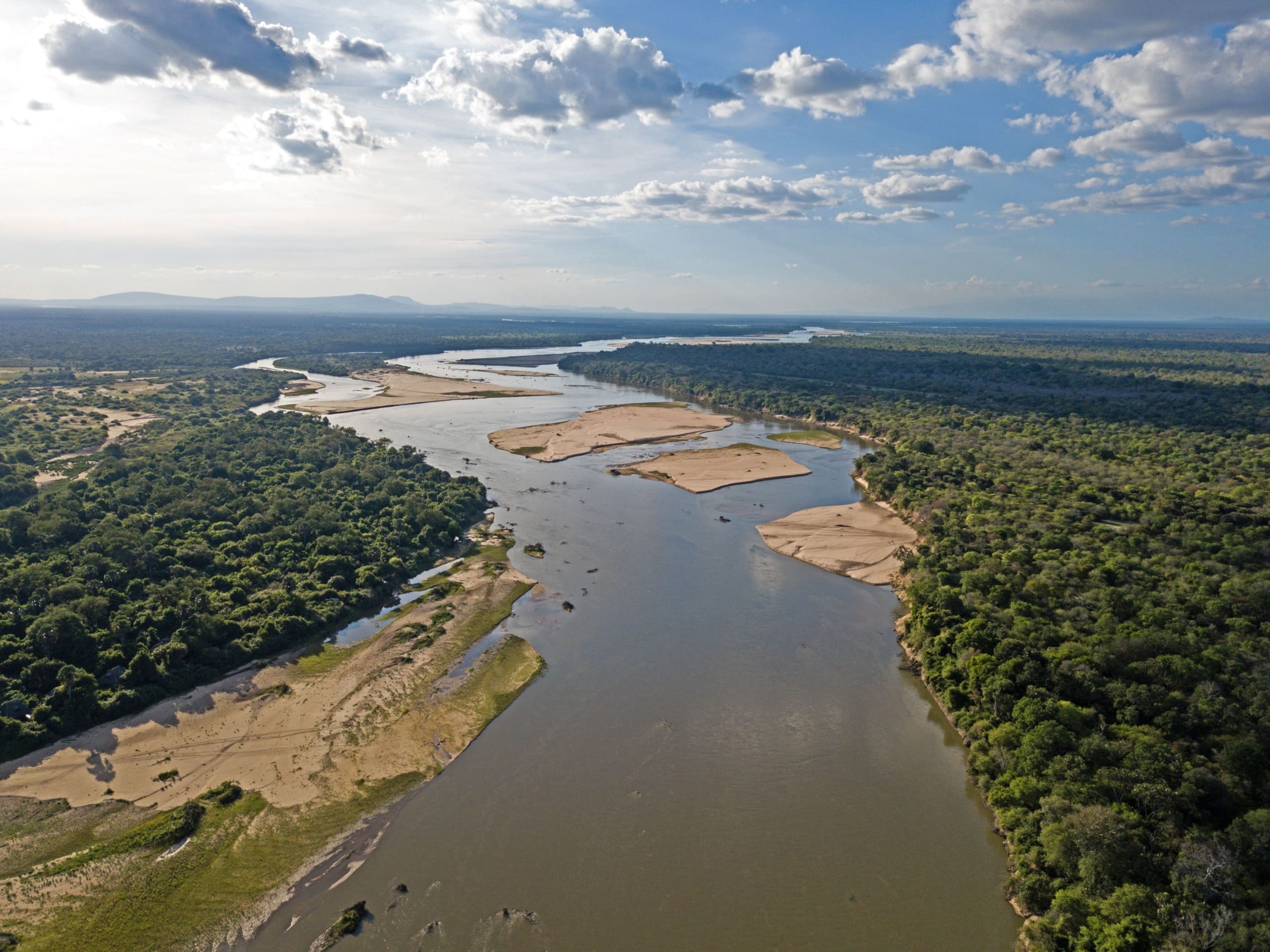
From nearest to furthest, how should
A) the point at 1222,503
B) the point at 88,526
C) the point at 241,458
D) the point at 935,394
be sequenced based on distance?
the point at 88,526, the point at 1222,503, the point at 241,458, the point at 935,394

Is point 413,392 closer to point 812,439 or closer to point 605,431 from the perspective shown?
point 605,431

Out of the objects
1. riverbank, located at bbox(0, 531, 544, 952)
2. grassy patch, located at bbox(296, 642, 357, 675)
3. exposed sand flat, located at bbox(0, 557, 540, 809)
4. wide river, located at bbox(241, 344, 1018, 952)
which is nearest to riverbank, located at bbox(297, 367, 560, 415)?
grassy patch, located at bbox(296, 642, 357, 675)

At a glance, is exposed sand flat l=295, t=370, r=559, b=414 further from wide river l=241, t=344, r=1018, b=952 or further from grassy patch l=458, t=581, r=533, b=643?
wide river l=241, t=344, r=1018, b=952

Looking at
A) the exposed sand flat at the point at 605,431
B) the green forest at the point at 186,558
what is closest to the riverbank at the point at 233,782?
the green forest at the point at 186,558

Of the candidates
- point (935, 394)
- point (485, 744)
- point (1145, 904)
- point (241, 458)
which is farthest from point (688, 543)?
point (935, 394)

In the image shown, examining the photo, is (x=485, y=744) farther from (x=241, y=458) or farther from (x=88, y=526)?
(x=241, y=458)

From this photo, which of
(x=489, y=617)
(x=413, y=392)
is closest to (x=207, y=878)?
(x=489, y=617)
